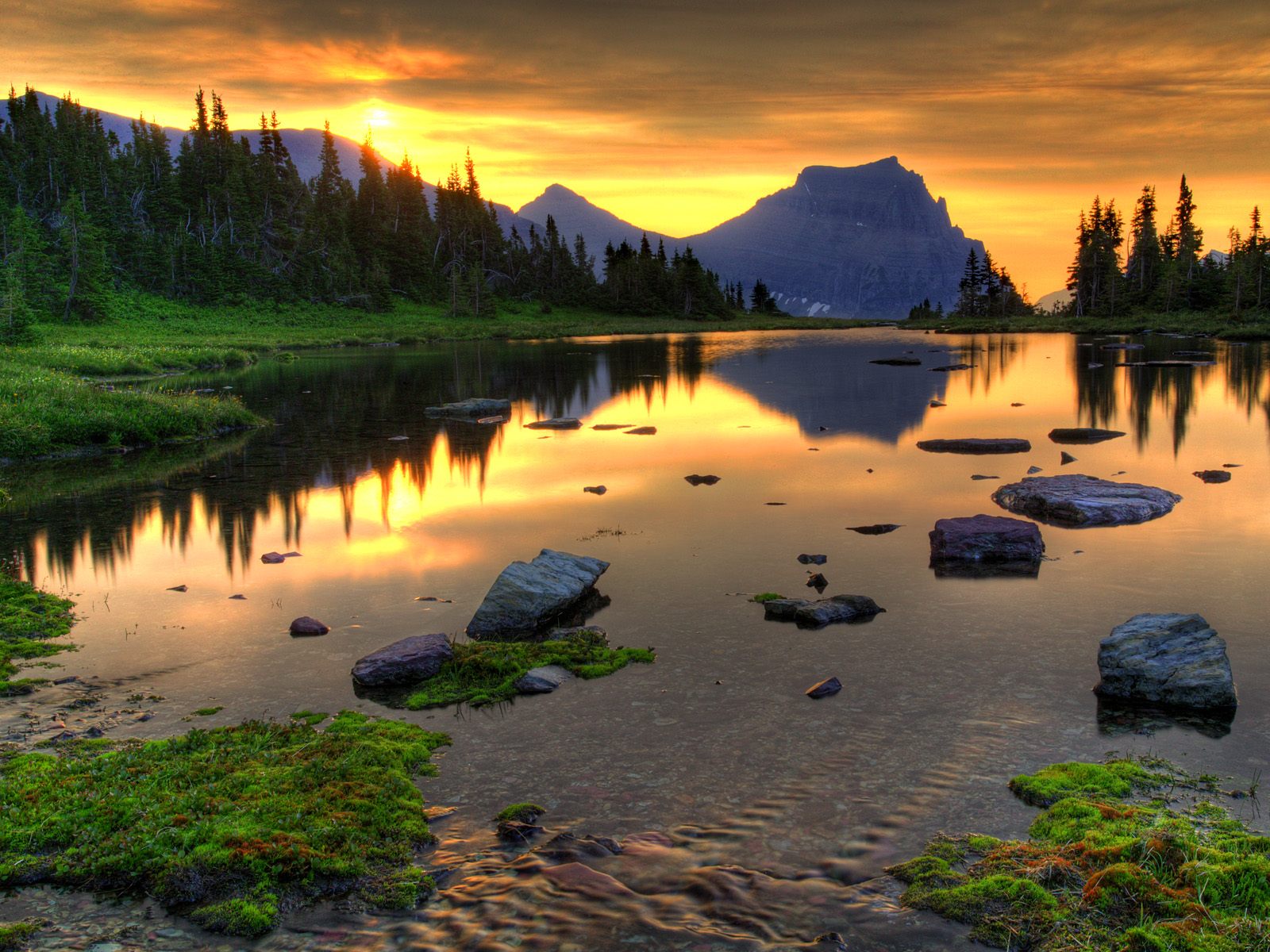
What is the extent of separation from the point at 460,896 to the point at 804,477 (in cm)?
1843

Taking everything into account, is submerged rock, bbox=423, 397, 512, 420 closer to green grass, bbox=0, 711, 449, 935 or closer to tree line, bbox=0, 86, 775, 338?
green grass, bbox=0, 711, 449, 935

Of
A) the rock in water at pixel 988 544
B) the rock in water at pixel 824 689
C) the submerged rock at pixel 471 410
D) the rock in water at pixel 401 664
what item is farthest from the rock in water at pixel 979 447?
the rock in water at pixel 401 664

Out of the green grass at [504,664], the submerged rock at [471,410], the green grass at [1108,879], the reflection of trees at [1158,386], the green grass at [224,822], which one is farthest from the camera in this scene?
the submerged rock at [471,410]

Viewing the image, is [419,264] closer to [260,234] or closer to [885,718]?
[260,234]

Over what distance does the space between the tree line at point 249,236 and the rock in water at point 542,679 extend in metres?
101

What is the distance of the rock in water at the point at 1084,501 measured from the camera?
62.1 ft

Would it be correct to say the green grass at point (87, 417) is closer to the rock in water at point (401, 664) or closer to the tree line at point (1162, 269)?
the rock in water at point (401, 664)

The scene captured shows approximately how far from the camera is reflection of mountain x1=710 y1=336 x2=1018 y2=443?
36.1m

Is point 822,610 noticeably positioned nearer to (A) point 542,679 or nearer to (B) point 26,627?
(A) point 542,679

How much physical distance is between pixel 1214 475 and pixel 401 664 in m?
22.1

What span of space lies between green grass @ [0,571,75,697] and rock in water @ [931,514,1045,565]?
13938 millimetres

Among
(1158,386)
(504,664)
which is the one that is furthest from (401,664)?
(1158,386)

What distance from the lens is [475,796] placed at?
28.5 ft

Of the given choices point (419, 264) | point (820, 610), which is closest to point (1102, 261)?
point (419, 264)
